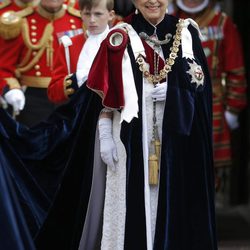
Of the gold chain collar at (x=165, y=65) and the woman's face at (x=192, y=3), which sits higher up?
the woman's face at (x=192, y=3)

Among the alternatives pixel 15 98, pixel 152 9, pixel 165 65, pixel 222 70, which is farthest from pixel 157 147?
pixel 222 70

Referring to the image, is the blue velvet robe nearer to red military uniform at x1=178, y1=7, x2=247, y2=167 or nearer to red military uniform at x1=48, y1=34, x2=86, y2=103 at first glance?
red military uniform at x1=48, y1=34, x2=86, y2=103

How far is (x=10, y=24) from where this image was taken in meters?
7.04

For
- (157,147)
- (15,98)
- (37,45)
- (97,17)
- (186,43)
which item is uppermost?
(97,17)

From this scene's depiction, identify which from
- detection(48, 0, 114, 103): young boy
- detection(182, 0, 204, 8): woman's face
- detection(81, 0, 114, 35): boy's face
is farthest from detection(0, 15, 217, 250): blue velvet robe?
detection(182, 0, 204, 8): woman's face

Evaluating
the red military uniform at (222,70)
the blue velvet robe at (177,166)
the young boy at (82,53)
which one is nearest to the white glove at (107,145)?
the blue velvet robe at (177,166)

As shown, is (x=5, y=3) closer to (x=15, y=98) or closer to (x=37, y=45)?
(x=37, y=45)

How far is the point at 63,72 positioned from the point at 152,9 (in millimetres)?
1293

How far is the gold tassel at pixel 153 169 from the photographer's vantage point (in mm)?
5332

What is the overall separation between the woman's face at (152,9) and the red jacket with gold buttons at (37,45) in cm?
171

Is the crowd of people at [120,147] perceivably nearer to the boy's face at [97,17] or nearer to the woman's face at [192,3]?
the boy's face at [97,17]

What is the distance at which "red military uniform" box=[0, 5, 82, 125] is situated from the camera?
716cm

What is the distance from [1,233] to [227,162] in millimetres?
2967

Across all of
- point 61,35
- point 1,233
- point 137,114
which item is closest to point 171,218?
point 137,114
